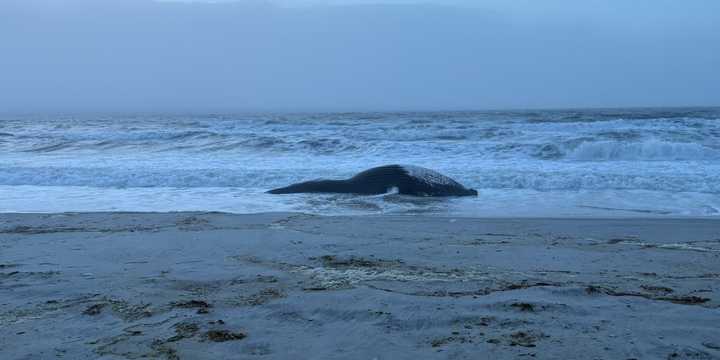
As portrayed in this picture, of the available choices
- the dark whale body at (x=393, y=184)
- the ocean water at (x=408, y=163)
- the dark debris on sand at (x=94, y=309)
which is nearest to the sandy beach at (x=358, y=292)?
the dark debris on sand at (x=94, y=309)

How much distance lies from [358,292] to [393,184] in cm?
622

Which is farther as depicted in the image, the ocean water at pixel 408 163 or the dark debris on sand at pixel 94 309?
the ocean water at pixel 408 163

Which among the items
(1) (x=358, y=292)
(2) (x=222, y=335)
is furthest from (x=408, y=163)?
(2) (x=222, y=335)

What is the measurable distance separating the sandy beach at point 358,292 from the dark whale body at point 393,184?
313cm

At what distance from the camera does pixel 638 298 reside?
371 cm

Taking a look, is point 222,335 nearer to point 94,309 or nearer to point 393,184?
point 94,309

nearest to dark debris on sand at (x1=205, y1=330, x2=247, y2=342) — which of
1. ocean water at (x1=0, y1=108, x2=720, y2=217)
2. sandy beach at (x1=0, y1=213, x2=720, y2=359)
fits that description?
sandy beach at (x1=0, y1=213, x2=720, y2=359)

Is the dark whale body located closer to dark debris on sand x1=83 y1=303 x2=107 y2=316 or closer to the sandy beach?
the sandy beach

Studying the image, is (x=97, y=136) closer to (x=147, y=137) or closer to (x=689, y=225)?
(x=147, y=137)

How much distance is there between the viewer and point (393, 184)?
10.0 m

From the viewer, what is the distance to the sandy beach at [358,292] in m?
2.95

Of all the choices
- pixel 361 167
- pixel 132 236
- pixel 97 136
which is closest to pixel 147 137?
pixel 97 136

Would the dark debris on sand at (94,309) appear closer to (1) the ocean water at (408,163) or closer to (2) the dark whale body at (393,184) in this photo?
(1) the ocean water at (408,163)

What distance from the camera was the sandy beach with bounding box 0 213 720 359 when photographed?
2947mm
